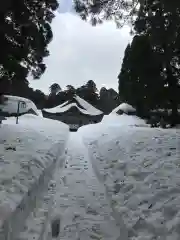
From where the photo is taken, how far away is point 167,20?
778 centimetres

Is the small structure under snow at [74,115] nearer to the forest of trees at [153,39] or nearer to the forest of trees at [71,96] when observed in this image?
the forest of trees at [71,96]

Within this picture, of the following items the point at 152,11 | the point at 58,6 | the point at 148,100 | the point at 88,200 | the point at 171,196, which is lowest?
the point at 88,200

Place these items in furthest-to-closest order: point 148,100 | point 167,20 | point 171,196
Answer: point 148,100 < point 167,20 < point 171,196

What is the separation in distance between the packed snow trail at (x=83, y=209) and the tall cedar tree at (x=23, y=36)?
5.03 metres

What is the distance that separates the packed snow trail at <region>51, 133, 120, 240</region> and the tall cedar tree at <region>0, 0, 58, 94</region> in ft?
16.5

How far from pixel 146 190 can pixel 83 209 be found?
4.01ft

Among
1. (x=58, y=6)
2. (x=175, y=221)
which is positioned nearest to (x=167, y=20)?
(x=175, y=221)

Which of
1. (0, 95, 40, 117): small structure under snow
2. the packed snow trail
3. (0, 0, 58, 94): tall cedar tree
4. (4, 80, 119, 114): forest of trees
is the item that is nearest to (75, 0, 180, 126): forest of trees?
(0, 0, 58, 94): tall cedar tree

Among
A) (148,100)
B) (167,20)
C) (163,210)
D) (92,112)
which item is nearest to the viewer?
(163,210)

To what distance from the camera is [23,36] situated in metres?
12.2

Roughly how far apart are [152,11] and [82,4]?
2.04m

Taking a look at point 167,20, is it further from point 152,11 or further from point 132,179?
point 132,179

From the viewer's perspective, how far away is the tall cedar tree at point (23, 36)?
1036cm

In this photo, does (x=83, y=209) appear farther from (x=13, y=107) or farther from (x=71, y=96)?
(x=71, y=96)
